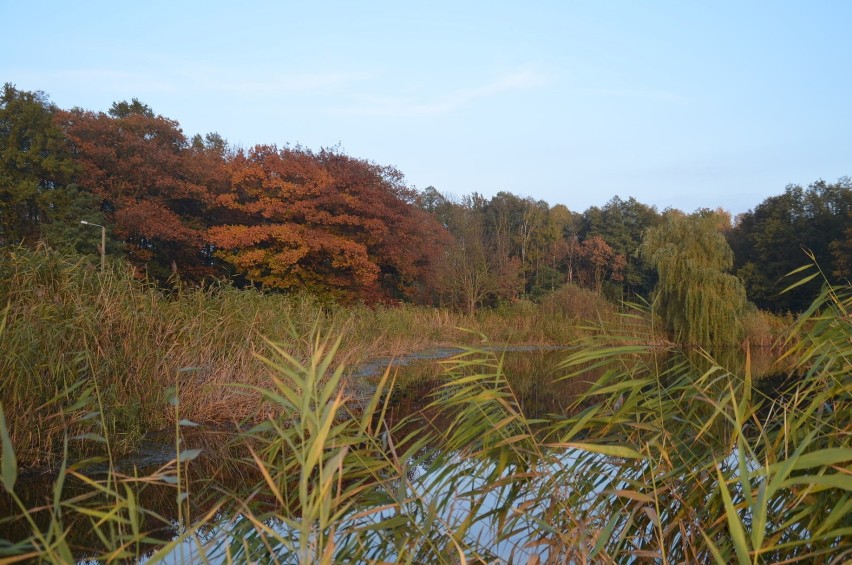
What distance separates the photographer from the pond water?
255cm

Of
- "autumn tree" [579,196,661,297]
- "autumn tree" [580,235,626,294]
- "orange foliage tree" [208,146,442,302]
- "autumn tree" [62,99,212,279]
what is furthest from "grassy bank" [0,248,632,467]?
"autumn tree" [579,196,661,297]

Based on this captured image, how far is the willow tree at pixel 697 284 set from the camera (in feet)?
59.7

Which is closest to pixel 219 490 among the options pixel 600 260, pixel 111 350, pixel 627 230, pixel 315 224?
pixel 111 350

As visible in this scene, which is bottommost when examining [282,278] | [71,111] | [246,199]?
[282,278]

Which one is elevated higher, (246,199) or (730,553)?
(246,199)

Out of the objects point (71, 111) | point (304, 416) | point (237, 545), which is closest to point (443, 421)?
point (237, 545)

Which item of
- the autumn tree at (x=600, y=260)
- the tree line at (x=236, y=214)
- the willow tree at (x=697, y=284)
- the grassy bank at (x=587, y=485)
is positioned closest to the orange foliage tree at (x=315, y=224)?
the tree line at (x=236, y=214)

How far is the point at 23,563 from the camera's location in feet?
11.2

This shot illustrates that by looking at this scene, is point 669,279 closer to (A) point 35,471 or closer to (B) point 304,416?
(A) point 35,471

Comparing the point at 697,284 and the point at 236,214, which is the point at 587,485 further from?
the point at 236,214

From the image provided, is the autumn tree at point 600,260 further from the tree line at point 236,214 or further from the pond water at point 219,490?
the pond water at point 219,490

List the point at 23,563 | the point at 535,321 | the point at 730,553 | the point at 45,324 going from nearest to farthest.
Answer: the point at 730,553 < the point at 23,563 < the point at 45,324 < the point at 535,321

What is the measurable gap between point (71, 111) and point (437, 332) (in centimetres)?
1332

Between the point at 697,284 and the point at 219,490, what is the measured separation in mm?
18033
